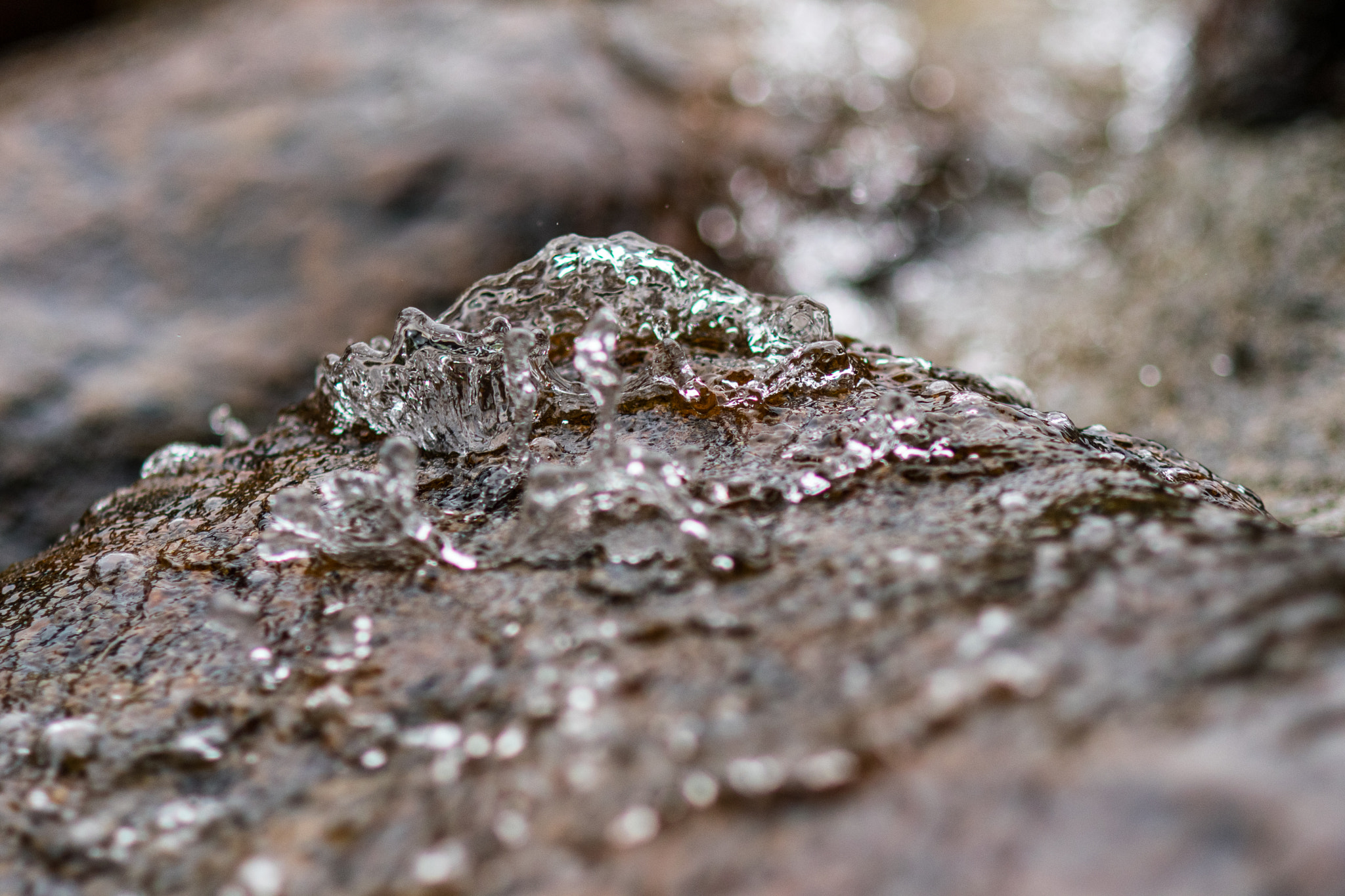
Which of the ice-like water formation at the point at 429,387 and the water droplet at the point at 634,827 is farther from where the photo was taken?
the ice-like water formation at the point at 429,387

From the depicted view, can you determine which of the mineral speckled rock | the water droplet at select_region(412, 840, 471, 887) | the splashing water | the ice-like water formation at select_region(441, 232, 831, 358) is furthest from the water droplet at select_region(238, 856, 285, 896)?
the ice-like water formation at select_region(441, 232, 831, 358)

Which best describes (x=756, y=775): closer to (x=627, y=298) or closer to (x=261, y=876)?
(x=261, y=876)

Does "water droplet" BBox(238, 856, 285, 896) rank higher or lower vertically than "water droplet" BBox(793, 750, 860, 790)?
lower

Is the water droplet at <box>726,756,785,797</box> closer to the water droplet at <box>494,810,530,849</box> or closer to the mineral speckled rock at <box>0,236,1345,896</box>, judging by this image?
the mineral speckled rock at <box>0,236,1345,896</box>

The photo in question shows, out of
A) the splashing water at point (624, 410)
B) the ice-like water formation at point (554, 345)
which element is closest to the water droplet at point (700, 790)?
the splashing water at point (624, 410)

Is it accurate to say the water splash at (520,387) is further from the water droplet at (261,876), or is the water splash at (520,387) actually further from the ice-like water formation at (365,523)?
the water droplet at (261,876)

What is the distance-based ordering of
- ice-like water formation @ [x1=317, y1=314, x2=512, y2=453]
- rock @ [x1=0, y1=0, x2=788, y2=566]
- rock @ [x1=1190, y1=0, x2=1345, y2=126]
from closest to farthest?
ice-like water formation @ [x1=317, y1=314, x2=512, y2=453] → rock @ [x1=0, y1=0, x2=788, y2=566] → rock @ [x1=1190, y1=0, x2=1345, y2=126]
